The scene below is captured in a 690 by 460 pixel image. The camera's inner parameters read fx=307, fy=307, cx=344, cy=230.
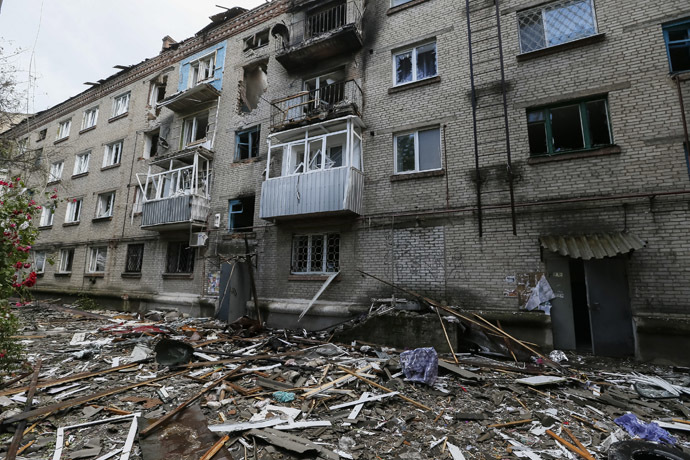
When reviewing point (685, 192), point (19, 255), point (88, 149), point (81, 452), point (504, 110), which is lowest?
point (81, 452)

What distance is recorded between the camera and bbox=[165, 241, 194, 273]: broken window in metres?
13.0

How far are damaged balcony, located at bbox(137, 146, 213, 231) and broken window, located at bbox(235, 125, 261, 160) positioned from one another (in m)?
1.34

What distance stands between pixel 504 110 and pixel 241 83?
10.7 m

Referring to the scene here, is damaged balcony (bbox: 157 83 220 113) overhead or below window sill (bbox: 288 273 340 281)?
overhead

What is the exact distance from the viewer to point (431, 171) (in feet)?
28.9

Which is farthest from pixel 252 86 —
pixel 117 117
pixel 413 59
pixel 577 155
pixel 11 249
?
pixel 577 155

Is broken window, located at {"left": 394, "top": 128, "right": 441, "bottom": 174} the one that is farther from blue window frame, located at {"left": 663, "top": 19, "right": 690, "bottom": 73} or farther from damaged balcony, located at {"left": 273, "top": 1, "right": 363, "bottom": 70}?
blue window frame, located at {"left": 663, "top": 19, "right": 690, "bottom": 73}

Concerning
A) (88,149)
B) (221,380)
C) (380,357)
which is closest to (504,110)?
(380,357)

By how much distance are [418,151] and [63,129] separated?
23890 mm

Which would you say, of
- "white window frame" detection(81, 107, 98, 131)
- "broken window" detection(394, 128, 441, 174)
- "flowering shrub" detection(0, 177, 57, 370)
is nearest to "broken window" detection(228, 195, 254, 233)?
"broken window" detection(394, 128, 441, 174)

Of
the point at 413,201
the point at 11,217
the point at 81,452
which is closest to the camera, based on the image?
the point at 81,452

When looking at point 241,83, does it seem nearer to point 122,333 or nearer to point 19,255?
point 122,333

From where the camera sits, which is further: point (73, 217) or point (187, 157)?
point (73, 217)

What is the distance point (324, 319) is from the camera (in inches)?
366
